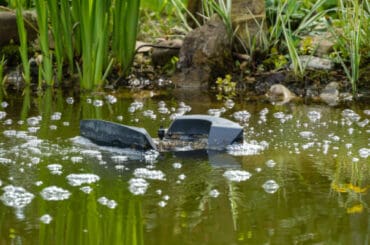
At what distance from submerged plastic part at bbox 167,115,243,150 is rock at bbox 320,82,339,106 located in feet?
7.04

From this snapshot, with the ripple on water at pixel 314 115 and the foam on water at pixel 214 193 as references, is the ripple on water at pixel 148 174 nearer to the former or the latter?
the foam on water at pixel 214 193

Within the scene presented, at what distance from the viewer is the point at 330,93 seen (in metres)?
6.59

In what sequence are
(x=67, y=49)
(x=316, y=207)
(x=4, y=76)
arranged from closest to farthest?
1. (x=316, y=207)
2. (x=67, y=49)
3. (x=4, y=76)

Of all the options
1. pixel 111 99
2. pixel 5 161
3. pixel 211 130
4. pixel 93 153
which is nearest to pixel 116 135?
pixel 93 153

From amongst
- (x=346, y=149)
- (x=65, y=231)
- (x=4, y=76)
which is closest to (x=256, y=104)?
(x=346, y=149)

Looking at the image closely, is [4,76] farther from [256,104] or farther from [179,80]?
[256,104]

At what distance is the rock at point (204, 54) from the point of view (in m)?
7.07

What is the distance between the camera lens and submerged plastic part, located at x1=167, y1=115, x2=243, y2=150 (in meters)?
4.18

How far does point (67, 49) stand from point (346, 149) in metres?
3.21

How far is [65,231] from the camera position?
271 centimetres

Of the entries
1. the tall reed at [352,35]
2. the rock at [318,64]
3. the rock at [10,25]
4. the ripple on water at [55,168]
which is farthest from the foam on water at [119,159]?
the rock at [10,25]

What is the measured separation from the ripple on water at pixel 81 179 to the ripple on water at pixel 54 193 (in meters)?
0.12

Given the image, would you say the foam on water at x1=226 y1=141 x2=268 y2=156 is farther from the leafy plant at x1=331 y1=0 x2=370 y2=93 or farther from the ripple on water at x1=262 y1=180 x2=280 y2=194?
the leafy plant at x1=331 y1=0 x2=370 y2=93

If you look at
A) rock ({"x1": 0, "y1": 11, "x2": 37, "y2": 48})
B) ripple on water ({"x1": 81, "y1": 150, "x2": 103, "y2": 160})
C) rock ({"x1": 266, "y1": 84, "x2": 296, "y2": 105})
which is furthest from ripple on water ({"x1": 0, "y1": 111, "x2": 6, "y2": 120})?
rock ({"x1": 0, "y1": 11, "x2": 37, "y2": 48})
